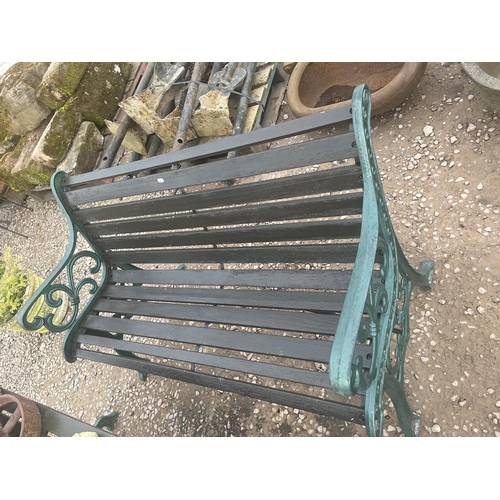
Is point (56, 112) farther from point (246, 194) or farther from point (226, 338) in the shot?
point (226, 338)

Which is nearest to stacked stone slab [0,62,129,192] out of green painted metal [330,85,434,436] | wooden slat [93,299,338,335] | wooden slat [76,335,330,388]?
wooden slat [93,299,338,335]

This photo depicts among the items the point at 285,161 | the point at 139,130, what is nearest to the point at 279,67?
the point at 139,130

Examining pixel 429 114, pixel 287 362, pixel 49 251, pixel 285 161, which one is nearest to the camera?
pixel 285 161

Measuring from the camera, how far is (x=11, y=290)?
11.5ft

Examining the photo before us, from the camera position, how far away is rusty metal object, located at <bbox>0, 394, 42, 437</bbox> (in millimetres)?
1722

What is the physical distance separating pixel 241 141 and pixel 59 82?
348cm

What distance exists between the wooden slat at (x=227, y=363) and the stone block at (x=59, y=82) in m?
3.11

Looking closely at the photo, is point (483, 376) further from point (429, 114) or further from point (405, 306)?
point (429, 114)

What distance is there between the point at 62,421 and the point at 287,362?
123 cm

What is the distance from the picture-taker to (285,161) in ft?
5.03

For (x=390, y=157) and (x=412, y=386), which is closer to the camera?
(x=412, y=386)

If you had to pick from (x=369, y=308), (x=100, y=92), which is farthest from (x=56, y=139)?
(x=369, y=308)

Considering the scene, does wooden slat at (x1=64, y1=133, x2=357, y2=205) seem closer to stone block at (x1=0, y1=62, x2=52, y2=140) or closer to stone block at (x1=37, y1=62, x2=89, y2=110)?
stone block at (x1=37, y1=62, x2=89, y2=110)

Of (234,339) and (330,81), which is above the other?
(330,81)
